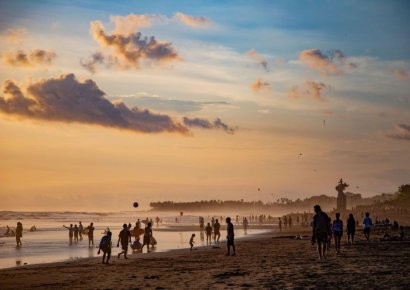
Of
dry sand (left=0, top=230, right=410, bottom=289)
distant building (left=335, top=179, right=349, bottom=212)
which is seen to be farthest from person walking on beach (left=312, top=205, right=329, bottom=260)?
distant building (left=335, top=179, right=349, bottom=212)

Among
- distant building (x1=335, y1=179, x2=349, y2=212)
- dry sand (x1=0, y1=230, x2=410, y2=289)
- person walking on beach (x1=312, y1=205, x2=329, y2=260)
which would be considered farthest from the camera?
distant building (x1=335, y1=179, x2=349, y2=212)

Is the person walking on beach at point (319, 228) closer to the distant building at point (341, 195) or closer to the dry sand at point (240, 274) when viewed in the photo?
the dry sand at point (240, 274)

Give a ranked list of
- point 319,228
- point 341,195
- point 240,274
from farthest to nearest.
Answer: point 341,195, point 319,228, point 240,274

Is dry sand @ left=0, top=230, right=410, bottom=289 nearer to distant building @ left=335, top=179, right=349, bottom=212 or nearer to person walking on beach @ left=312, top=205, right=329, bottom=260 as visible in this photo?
person walking on beach @ left=312, top=205, right=329, bottom=260

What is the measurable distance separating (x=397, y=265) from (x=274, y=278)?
5.44 metres

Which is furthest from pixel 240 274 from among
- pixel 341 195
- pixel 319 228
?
pixel 341 195

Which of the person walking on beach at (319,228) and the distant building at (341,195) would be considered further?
the distant building at (341,195)

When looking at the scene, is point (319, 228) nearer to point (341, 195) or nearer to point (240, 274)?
point (240, 274)

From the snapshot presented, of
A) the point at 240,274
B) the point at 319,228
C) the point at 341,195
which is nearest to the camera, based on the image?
the point at 240,274

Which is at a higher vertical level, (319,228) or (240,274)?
(319,228)

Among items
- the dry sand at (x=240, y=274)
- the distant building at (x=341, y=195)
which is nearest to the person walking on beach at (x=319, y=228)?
the dry sand at (x=240, y=274)

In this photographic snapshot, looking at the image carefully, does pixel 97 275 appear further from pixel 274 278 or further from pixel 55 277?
pixel 274 278

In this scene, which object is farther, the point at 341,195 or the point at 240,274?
the point at 341,195

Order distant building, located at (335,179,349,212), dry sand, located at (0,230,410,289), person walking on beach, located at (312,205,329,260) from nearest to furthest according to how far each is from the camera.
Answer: dry sand, located at (0,230,410,289)
person walking on beach, located at (312,205,329,260)
distant building, located at (335,179,349,212)
